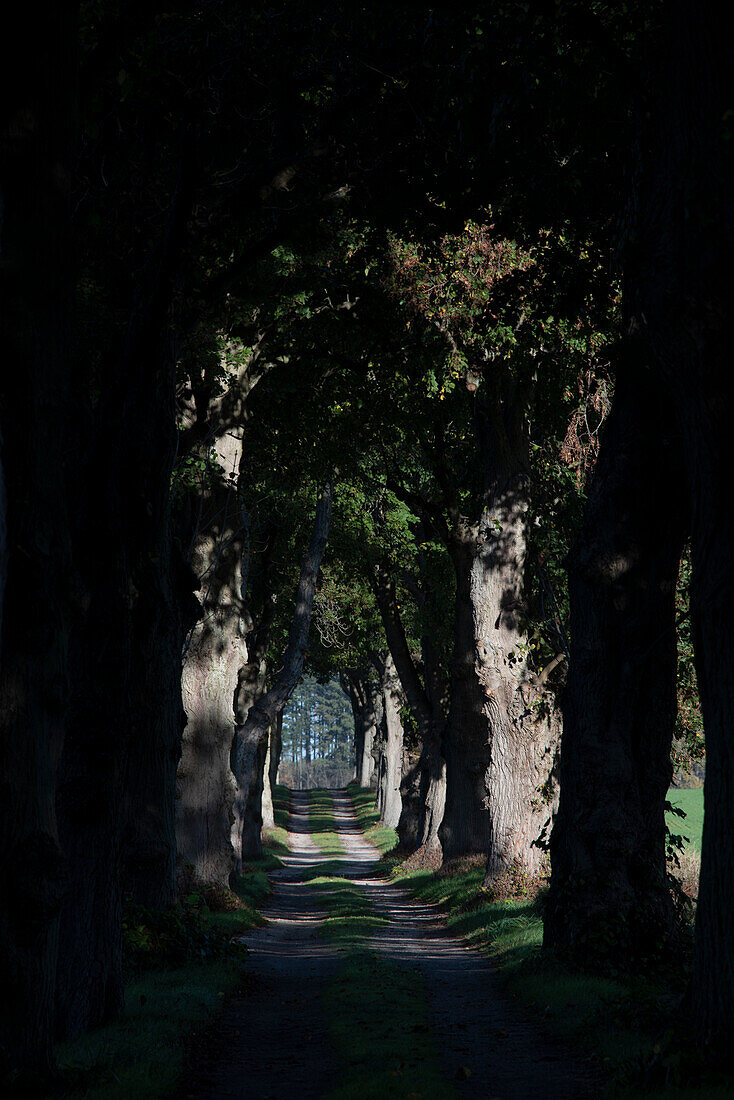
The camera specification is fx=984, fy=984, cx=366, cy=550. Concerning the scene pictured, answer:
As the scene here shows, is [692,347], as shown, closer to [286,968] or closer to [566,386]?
[286,968]

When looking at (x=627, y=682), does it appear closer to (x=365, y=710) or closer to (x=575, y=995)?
(x=575, y=995)

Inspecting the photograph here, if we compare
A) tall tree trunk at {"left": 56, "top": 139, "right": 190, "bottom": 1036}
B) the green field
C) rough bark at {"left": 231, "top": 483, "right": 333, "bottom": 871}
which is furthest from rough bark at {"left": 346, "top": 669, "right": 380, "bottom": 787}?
tall tree trunk at {"left": 56, "top": 139, "right": 190, "bottom": 1036}

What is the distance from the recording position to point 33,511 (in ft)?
19.7

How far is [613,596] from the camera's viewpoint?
11477mm

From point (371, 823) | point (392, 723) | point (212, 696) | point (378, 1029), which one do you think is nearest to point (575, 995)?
point (378, 1029)

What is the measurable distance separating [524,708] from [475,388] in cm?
609

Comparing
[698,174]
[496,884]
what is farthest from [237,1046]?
[496,884]

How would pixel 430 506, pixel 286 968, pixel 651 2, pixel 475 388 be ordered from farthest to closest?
pixel 430 506 → pixel 475 388 → pixel 286 968 → pixel 651 2

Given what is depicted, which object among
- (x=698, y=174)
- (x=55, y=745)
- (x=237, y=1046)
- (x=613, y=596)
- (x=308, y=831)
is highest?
(x=698, y=174)

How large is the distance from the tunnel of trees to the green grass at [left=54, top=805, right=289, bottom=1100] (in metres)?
0.34

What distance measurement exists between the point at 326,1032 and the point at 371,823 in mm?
45496

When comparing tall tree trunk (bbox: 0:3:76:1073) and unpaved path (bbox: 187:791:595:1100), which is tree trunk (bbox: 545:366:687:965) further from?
tall tree trunk (bbox: 0:3:76:1073)

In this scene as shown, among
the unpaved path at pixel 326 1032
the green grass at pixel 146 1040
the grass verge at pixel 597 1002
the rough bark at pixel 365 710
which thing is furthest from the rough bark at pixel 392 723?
the green grass at pixel 146 1040

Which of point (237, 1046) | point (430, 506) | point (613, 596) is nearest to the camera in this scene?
point (237, 1046)
